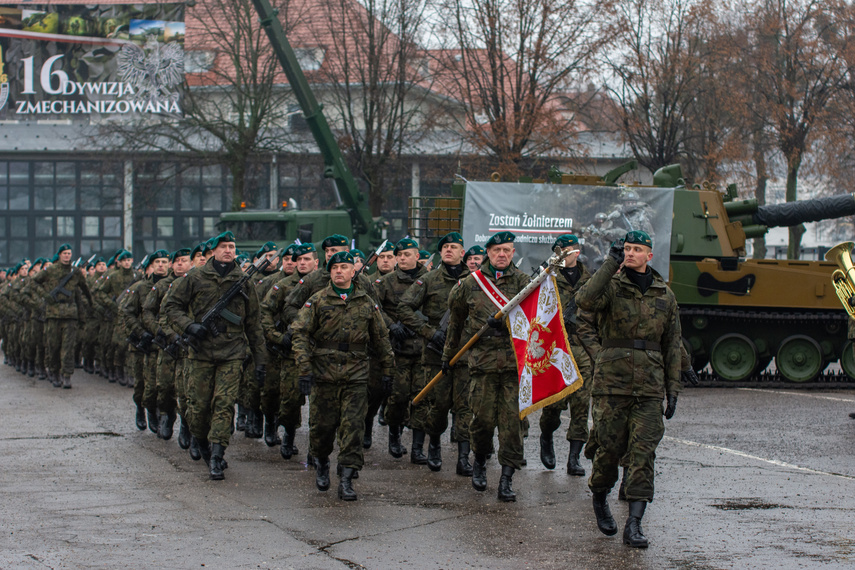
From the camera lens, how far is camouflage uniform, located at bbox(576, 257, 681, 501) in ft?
22.0

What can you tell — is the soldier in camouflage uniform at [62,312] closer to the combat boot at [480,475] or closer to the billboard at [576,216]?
the billboard at [576,216]

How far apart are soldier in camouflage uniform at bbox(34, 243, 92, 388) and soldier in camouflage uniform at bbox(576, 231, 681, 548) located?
11.4m

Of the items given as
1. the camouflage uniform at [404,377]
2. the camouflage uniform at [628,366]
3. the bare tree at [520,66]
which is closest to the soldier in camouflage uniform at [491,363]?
the camouflage uniform at [628,366]

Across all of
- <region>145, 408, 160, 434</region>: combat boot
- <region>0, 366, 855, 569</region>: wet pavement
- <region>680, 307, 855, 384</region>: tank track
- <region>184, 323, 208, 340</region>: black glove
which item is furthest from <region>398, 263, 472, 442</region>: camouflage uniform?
<region>680, 307, 855, 384</region>: tank track

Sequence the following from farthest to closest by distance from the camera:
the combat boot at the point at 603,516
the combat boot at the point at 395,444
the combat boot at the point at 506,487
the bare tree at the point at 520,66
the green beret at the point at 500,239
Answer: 1. the bare tree at the point at 520,66
2. the combat boot at the point at 395,444
3. the green beret at the point at 500,239
4. the combat boot at the point at 506,487
5. the combat boot at the point at 603,516

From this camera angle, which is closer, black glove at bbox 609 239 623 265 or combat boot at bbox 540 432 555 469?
black glove at bbox 609 239 623 265

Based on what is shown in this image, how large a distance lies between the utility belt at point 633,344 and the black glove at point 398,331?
292 cm

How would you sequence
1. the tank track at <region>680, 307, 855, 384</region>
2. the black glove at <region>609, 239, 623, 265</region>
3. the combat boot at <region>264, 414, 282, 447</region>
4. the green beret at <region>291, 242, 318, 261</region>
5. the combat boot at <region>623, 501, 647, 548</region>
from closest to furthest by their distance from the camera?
the combat boot at <region>623, 501, 647, 548</region>
the black glove at <region>609, 239, 623, 265</region>
the combat boot at <region>264, 414, 282, 447</region>
the green beret at <region>291, 242, 318, 261</region>
the tank track at <region>680, 307, 855, 384</region>

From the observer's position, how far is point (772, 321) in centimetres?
1659

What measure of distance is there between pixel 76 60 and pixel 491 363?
31653 mm

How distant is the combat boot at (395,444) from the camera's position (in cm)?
1002

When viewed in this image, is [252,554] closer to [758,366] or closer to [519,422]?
[519,422]

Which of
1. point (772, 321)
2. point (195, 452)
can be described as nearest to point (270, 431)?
point (195, 452)

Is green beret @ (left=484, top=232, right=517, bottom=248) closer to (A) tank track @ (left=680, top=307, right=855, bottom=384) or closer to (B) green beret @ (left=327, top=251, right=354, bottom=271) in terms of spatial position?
(B) green beret @ (left=327, top=251, right=354, bottom=271)
